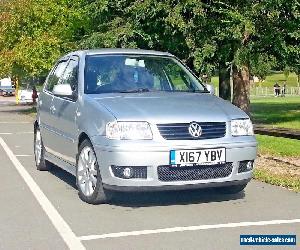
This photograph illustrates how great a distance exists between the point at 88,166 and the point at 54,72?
2779 mm

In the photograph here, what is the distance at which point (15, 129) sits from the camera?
1906cm

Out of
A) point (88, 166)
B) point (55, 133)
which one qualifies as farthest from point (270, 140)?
point (88, 166)

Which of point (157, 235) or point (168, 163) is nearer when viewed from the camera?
point (157, 235)

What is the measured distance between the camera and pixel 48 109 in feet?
28.6

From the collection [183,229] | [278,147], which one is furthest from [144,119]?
[278,147]

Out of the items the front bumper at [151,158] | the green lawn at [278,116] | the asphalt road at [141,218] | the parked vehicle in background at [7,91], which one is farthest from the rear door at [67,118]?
the parked vehicle in background at [7,91]

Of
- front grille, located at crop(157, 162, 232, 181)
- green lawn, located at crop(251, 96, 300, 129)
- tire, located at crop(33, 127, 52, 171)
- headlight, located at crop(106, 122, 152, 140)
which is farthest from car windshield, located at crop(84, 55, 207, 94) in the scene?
green lawn, located at crop(251, 96, 300, 129)

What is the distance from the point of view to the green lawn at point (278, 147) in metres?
11.2

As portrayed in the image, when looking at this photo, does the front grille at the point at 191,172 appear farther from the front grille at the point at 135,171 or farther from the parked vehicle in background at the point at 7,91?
the parked vehicle in background at the point at 7,91

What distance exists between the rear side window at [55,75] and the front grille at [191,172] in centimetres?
304

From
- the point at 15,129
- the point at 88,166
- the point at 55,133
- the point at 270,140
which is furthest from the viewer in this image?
the point at 15,129

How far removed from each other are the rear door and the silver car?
0.5 inches

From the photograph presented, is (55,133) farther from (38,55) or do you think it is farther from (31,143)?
(38,55)

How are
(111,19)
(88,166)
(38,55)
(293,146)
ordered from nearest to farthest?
(88,166), (293,146), (111,19), (38,55)
